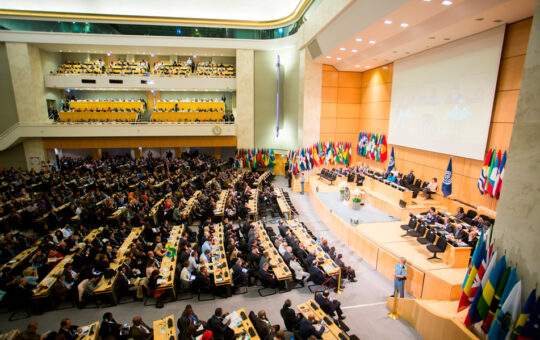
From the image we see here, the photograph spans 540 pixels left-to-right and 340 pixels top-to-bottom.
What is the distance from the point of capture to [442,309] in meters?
6.13

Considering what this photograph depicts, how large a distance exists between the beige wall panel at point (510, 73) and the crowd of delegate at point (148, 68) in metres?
18.1

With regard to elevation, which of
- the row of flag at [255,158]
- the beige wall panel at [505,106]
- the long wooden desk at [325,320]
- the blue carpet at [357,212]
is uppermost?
the beige wall panel at [505,106]

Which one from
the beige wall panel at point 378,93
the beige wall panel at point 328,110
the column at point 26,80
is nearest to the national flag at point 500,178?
the beige wall panel at point 378,93

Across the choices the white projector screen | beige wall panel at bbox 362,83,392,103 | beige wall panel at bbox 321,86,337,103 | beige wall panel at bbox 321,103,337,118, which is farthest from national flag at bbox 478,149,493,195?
beige wall panel at bbox 321,86,337,103

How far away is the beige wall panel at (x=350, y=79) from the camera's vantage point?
1945cm

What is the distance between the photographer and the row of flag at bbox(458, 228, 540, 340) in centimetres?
380

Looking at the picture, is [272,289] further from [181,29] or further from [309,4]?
[181,29]

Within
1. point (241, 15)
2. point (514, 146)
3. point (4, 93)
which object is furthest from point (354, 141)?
point (4, 93)

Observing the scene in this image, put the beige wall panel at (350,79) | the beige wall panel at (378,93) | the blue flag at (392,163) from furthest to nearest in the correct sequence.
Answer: the beige wall panel at (350,79)
the beige wall panel at (378,93)
the blue flag at (392,163)

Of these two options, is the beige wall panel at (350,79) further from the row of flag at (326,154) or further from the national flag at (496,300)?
the national flag at (496,300)

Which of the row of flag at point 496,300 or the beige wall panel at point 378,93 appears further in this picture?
the beige wall panel at point 378,93

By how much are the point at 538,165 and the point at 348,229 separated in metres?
6.80

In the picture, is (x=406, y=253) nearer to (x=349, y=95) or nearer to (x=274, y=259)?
(x=274, y=259)

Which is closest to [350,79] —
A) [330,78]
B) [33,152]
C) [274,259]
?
[330,78]
